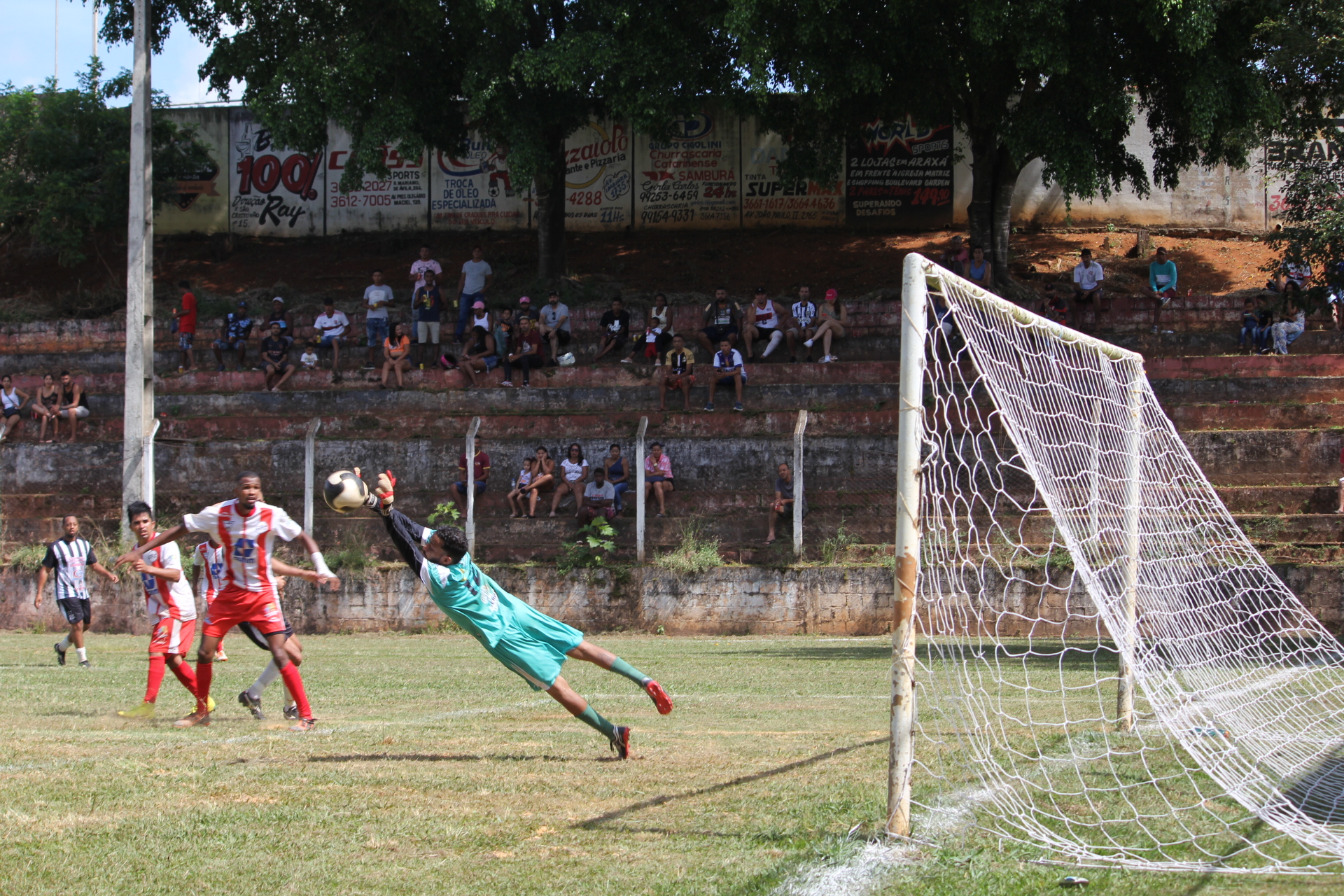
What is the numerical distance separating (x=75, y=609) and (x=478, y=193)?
21711 mm

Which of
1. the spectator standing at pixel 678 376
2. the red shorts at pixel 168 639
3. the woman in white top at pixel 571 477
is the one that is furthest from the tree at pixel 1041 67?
the red shorts at pixel 168 639

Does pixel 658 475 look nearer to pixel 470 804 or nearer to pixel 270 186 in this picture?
pixel 470 804

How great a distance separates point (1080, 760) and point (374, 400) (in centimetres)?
1793

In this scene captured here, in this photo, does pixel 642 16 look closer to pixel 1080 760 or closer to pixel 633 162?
pixel 633 162

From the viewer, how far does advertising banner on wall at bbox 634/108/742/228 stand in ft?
106

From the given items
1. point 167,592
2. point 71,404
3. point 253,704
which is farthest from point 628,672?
point 71,404

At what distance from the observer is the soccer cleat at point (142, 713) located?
29.2 ft

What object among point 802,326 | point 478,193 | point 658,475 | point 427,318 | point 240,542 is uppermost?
point 478,193

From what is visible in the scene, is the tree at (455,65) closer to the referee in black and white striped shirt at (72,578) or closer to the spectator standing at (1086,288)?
the spectator standing at (1086,288)

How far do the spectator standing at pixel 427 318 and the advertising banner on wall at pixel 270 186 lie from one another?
467 inches

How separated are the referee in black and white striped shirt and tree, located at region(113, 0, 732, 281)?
1253 cm

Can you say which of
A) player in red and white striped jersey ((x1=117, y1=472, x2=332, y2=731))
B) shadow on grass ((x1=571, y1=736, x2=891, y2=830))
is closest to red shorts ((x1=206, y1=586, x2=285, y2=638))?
player in red and white striped jersey ((x1=117, y1=472, x2=332, y2=731))

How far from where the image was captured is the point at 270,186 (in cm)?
3475

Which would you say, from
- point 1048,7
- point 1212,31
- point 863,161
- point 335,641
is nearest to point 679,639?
point 335,641
